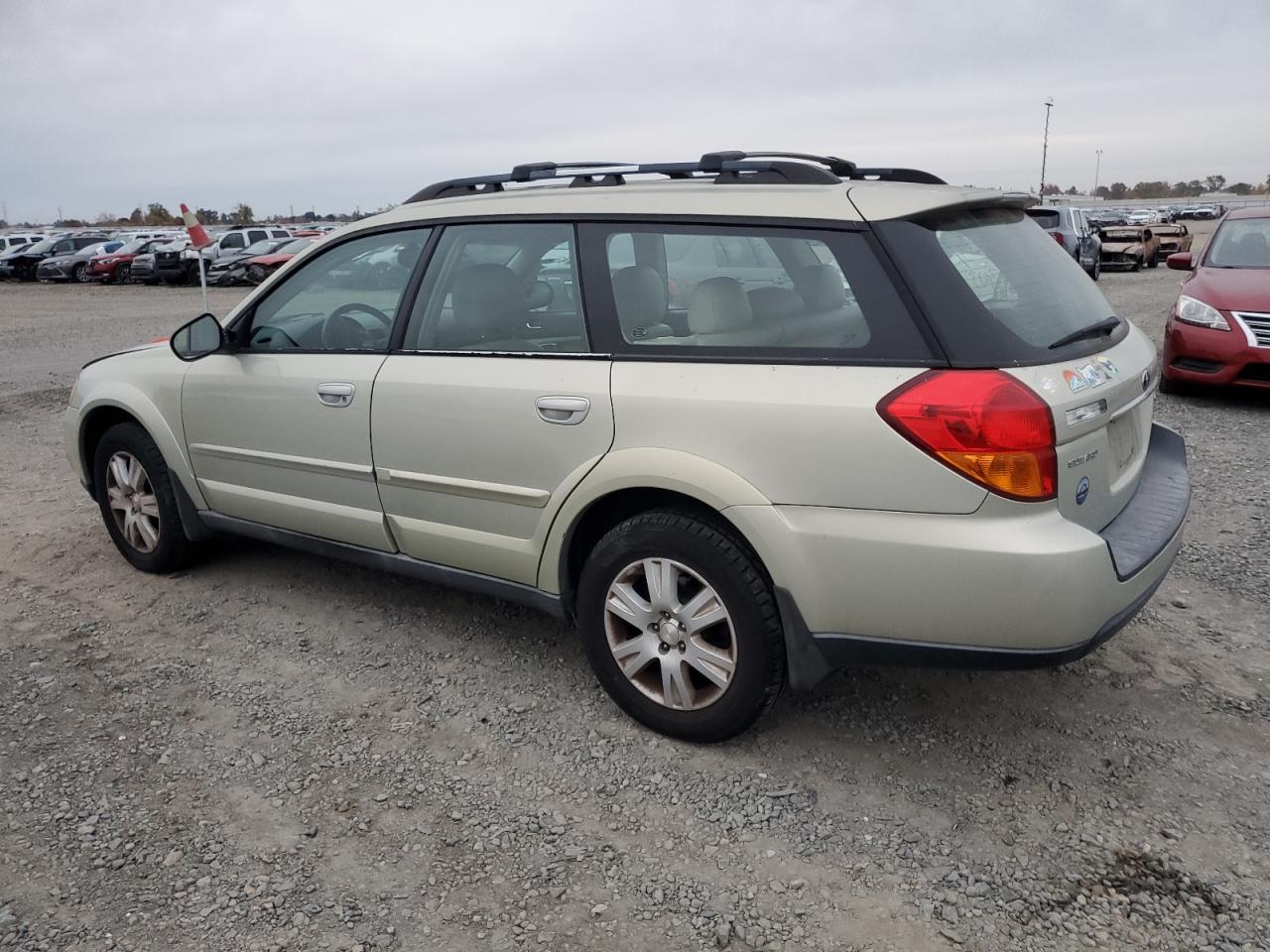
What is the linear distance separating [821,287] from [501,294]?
1.18 m

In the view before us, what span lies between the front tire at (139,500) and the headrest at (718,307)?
108 inches

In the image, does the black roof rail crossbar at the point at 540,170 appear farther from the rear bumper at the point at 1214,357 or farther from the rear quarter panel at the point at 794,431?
the rear bumper at the point at 1214,357

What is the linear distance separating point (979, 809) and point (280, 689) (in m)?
2.38

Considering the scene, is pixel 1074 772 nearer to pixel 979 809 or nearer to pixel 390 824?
pixel 979 809

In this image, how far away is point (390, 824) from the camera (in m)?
2.95

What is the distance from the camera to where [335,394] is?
3.89 m

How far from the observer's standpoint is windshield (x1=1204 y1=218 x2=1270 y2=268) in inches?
344

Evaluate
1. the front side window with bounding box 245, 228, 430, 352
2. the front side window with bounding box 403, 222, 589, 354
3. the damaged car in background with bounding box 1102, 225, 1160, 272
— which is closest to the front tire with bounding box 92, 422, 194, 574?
the front side window with bounding box 245, 228, 430, 352

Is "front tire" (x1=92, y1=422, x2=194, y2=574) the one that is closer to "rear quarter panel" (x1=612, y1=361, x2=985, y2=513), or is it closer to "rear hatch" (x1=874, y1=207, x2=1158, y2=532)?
"rear quarter panel" (x1=612, y1=361, x2=985, y2=513)

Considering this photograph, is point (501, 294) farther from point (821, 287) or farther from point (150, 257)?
point (150, 257)

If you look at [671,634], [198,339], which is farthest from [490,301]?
[198,339]

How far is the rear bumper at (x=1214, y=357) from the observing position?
7918 millimetres

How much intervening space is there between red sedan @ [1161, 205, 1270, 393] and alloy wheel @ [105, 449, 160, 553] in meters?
7.46

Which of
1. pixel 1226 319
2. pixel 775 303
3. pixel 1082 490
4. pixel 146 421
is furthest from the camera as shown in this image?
pixel 1226 319
